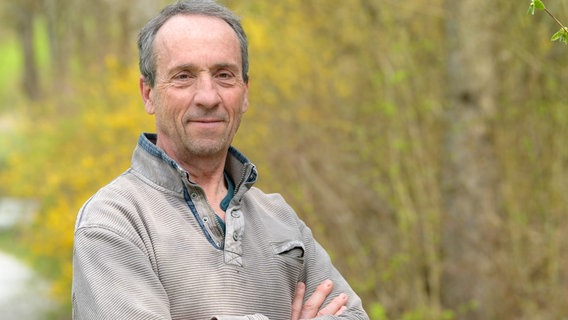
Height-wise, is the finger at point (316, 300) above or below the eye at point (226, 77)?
below

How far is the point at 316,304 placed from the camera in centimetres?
360

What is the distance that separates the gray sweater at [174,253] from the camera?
3.07 metres

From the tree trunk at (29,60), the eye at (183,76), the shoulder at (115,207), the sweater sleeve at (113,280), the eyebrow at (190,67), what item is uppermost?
the tree trunk at (29,60)

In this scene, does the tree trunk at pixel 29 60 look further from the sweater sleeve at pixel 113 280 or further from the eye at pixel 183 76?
the sweater sleeve at pixel 113 280

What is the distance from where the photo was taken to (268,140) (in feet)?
33.1

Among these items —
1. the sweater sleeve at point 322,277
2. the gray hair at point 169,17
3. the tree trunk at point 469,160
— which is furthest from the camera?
the tree trunk at point 469,160

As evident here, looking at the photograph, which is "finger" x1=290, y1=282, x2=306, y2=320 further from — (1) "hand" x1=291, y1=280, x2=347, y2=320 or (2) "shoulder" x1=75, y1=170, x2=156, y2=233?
(2) "shoulder" x1=75, y1=170, x2=156, y2=233

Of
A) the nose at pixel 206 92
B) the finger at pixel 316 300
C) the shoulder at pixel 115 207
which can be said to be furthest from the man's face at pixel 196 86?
the finger at pixel 316 300

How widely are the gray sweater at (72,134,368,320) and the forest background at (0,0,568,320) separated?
15.7 ft

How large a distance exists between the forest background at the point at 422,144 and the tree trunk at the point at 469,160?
12 mm

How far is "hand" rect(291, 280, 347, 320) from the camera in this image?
11.6 ft

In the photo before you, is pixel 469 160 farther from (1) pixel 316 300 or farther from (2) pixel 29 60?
(2) pixel 29 60

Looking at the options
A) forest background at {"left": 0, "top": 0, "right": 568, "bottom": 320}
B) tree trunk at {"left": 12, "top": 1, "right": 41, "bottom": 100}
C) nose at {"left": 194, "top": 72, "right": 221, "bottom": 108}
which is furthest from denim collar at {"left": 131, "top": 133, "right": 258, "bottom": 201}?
tree trunk at {"left": 12, "top": 1, "right": 41, "bottom": 100}

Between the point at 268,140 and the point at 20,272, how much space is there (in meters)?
10.6
